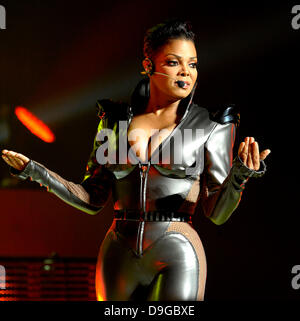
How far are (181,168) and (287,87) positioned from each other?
6.05 ft

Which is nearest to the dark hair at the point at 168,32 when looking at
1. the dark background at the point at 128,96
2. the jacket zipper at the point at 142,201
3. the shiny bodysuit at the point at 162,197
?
the shiny bodysuit at the point at 162,197

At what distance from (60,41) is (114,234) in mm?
2348

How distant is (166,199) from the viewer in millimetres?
1962

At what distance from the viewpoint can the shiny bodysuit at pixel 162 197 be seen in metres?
1.83

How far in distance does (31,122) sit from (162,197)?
2.21 meters

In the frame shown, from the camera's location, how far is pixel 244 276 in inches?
144

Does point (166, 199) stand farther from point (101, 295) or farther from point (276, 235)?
point (276, 235)

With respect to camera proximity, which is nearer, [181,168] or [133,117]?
[181,168]

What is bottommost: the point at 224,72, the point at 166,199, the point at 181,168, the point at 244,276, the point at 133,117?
the point at 244,276
